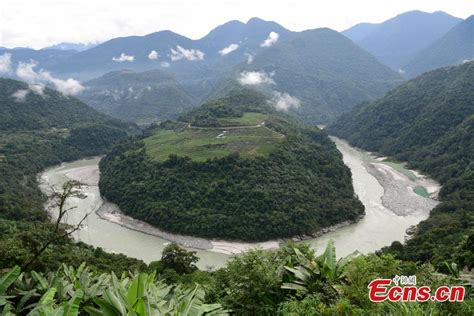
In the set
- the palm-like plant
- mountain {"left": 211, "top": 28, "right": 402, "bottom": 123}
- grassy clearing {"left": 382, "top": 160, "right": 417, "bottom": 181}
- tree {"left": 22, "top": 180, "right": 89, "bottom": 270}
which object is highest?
mountain {"left": 211, "top": 28, "right": 402, "bottom": 123}

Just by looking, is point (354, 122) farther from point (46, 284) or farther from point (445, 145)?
point (46, 284)

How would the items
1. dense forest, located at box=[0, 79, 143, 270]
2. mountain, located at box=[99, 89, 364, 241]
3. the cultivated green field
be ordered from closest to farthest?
1. dense forest, located at box=[0, 79, 143, 270]
2. mountain, located at box=[99, 89, 364, 241]
3. the cultivated green field

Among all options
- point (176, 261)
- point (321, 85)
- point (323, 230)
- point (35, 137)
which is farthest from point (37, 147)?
point (321, 85)

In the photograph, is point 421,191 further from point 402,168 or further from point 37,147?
point 37,147

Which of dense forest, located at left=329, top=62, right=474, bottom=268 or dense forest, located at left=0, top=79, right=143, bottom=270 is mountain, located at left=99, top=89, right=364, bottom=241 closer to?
dense forest, located at left=0, top=79, right=143, bottom=270

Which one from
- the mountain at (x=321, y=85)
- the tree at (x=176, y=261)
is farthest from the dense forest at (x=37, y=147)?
the mountain at (x=321, y=85)

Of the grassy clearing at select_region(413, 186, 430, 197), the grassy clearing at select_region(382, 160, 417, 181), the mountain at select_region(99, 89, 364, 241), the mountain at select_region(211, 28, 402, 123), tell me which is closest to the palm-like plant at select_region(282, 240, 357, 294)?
the mountain at select_region(99, 89, 364, 241)

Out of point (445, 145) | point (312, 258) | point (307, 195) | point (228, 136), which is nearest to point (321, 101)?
point (445, 145)

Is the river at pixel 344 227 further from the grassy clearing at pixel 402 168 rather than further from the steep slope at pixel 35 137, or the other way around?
the steep slope at pixel 35 137
